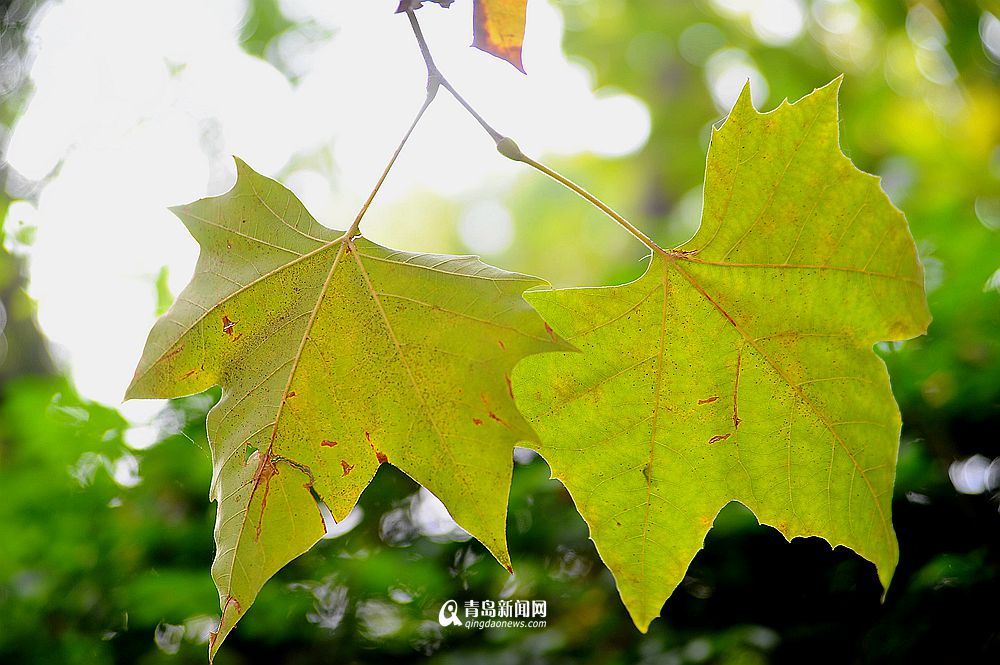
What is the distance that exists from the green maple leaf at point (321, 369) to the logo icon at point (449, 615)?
66cm

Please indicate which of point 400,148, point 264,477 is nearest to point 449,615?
point 264,477

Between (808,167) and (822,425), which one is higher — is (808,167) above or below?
above

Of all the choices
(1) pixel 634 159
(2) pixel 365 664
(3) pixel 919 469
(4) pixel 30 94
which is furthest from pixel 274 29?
(3) pixel 919 469

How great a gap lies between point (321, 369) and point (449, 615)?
0.73 meters

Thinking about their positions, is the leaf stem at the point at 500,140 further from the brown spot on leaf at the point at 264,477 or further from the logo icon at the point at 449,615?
the logo icon at the point at 449,615

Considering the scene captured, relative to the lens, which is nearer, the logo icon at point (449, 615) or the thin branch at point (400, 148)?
the thin branch at point (400, 148)

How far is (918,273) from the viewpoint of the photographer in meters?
0.62

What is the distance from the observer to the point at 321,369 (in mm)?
650

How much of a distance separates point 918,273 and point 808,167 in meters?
0.13

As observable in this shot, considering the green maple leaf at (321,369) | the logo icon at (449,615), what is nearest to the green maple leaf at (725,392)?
the green maple leaf at (321,369)

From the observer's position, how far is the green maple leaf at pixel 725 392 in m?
0.66

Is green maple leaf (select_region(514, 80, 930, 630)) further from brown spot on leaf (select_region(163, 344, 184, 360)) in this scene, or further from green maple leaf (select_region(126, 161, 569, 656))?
brown spot on leaf (select_region(163, 344, 184, 360))

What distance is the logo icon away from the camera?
1224 millimetres

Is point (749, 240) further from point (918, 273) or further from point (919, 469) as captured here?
point (919, 469)
